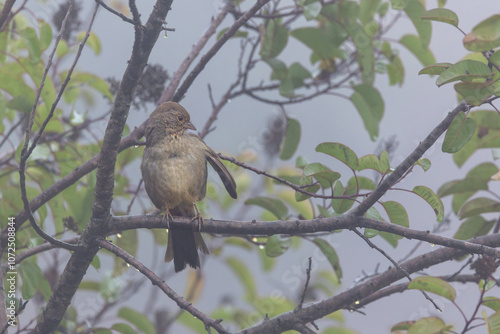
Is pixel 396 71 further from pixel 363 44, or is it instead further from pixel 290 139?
Result: pixel 290 139

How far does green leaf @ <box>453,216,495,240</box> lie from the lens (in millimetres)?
3307

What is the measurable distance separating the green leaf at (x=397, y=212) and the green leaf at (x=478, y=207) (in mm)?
701

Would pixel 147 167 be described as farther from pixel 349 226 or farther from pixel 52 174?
pixel 349 226

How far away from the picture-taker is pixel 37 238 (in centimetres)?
331

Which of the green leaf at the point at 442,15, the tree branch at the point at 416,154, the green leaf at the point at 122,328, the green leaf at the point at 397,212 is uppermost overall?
the green leaf at the point at 442,15

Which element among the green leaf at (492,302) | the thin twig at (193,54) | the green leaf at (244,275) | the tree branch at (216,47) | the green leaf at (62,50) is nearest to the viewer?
the green leaf at (492,302)

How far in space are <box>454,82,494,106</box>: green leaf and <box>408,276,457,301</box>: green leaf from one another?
0.83m

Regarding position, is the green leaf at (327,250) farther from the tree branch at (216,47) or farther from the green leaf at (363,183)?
the tree branch at (216,47)

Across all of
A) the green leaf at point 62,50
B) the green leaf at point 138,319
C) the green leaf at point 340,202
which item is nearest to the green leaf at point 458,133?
the green leaf at point 340,202

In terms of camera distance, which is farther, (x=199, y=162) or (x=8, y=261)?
(x=199, y=162)

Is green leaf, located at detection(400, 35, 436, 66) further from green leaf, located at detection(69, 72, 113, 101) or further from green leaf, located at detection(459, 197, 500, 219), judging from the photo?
green leaf, located at detection(69, 72, 113, 101)

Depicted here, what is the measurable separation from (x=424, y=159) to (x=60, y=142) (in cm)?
241

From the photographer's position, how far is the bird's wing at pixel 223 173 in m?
3.14

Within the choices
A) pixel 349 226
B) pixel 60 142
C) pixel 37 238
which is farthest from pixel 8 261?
pixel 349 226
